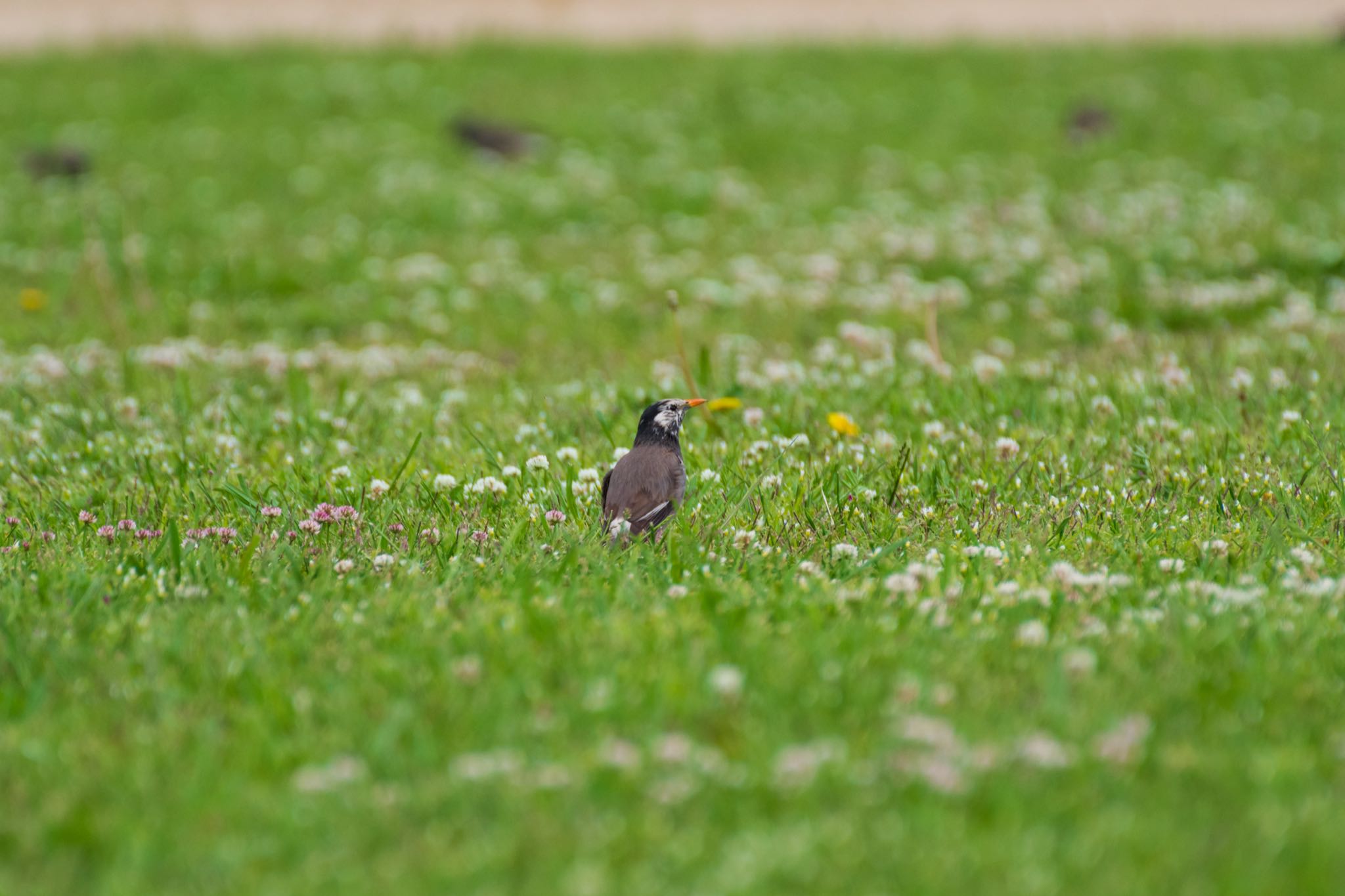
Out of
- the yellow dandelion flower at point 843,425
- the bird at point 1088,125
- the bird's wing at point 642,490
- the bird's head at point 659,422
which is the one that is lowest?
the yellow dandelion flower at point 843,425

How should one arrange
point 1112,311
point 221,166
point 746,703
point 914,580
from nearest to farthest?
1. point 746,703
2. point 914,580
3. point 1112,311
4. point 221,166

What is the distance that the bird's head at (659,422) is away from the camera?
5.96 meters

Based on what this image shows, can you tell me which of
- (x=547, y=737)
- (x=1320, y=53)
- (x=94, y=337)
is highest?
(x=1320, y=53)

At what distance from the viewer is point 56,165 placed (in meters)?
17.8

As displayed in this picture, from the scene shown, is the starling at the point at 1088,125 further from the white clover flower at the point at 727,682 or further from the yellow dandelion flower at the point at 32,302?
the white clover flower at the point at 727,682

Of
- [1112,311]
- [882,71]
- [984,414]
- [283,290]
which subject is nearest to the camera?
[984,414]

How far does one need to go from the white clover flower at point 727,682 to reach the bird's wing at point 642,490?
1.56 m

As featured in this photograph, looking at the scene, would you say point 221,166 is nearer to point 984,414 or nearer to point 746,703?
point 984,414

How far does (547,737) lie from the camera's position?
3805 millimetres

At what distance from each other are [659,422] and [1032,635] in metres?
2.20

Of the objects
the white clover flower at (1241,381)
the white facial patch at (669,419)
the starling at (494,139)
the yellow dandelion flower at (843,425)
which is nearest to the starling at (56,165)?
the starling at (494,139)

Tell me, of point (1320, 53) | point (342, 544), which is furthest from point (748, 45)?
point (342, 544)

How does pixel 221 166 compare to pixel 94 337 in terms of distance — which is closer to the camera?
pixel 94 337

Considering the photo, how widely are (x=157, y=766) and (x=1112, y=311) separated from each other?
8939 mm
